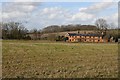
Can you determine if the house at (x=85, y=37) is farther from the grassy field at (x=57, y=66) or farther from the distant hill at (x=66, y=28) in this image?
the grassy field at (x=57, y=66)

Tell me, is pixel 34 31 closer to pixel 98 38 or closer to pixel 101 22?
pixel 98 38

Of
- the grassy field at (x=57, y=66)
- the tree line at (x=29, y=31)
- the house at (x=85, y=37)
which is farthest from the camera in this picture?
the house at (x=85, y=37)

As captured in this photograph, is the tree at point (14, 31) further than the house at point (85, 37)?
No

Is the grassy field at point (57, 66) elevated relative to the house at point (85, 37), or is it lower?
lower

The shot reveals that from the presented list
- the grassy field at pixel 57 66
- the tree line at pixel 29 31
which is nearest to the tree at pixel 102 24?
the tree line at pixel 29 31

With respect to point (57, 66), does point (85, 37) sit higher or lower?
higher

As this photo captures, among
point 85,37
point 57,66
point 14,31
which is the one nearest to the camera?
point 57,66

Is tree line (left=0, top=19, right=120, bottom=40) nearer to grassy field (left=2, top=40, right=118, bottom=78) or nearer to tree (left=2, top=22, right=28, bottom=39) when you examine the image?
tree (left=2, top=22, right=28, bottom=39)

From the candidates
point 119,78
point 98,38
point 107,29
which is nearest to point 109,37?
point 98,38

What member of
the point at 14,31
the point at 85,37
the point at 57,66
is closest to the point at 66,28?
the point at 85,37

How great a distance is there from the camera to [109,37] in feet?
297

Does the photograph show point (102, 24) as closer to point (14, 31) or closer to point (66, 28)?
point (66, 28)

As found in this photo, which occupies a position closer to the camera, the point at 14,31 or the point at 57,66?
the point at 57,66

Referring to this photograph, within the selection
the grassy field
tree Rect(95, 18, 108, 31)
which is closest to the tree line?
tree Rect(95, 18, 108, 31)
